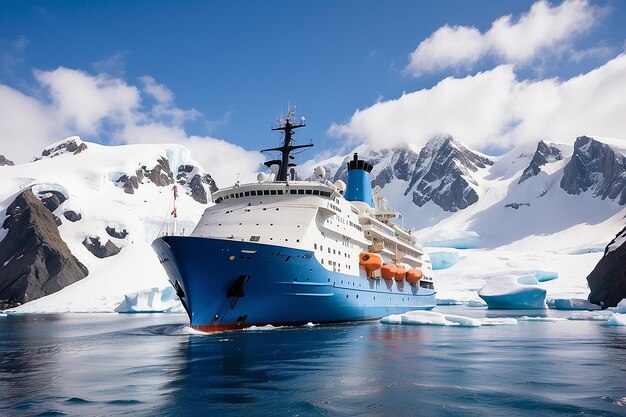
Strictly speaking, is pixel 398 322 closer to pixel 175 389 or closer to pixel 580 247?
pixel 175 389

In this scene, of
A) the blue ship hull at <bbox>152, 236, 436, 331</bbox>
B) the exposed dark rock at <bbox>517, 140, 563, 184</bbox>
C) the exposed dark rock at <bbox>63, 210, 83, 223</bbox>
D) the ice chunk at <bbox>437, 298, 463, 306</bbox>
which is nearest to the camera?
the blue ship hull at <bbox>152, 236, 436, 331</bbox>

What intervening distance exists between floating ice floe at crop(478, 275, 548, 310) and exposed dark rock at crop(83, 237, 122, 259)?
7307 cm

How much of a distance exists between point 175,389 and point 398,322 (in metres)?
19.5

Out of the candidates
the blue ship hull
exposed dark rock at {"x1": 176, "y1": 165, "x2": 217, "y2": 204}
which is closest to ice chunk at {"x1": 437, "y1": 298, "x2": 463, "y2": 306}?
the blue ship hull

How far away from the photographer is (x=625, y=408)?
8859 mm

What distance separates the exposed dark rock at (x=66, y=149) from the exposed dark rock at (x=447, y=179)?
395ft

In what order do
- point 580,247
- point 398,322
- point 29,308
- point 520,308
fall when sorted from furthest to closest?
point 580,247 → point 29,308 → point 520,308 → point 398,322

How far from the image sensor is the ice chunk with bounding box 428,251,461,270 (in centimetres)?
9688

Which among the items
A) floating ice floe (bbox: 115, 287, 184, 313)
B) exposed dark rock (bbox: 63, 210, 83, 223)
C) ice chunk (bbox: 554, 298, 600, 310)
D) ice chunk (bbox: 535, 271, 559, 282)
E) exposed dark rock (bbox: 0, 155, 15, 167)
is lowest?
ice chunk (bbox: 554, 298, 600, 310)

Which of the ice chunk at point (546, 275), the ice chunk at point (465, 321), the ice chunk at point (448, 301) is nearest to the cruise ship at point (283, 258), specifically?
the ice chunk at point (465, 321)

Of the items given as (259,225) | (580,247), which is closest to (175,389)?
(259,225)

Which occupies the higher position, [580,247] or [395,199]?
[395,199]

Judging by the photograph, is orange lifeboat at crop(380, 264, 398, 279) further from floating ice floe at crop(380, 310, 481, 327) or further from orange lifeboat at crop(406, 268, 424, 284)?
orange lifeboat at crop(406, 268, 424, 284)

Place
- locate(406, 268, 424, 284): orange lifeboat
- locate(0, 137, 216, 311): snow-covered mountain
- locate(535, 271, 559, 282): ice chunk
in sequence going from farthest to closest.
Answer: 1. locate(0, 137, 216, 311): snow-covered mountain
2. locate(535, 271, 559, 282): ice chunk
3. locate(406, 268, 424, 284): orange lifeboat
